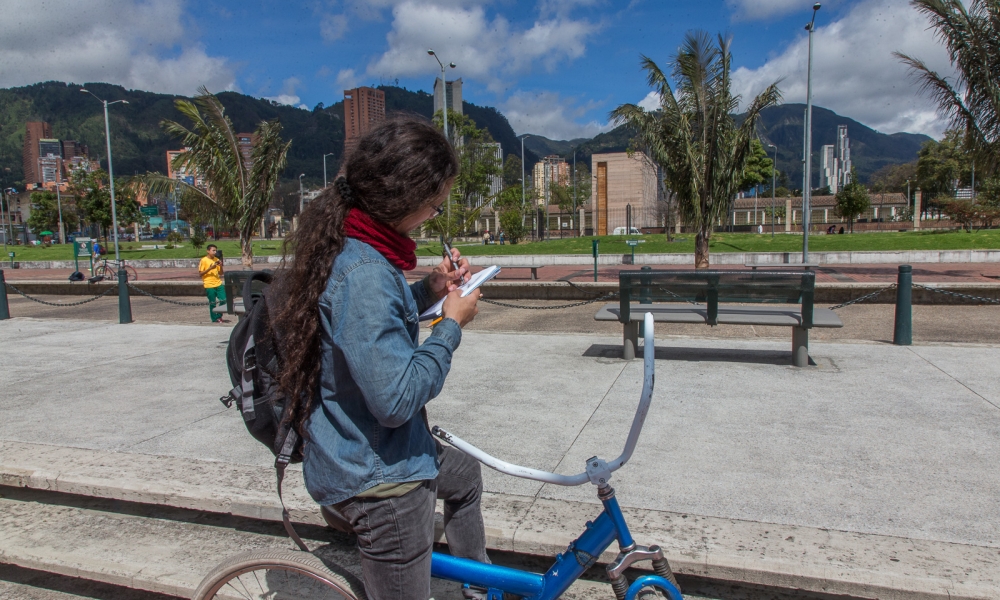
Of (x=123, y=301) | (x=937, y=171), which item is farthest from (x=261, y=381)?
(x=937, y=171)

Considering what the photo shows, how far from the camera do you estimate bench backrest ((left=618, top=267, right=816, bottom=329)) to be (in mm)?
6355

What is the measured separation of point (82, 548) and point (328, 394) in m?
Answer: 2.40

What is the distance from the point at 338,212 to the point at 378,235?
120mm

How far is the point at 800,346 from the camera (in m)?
6.11

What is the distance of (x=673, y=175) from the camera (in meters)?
14.7

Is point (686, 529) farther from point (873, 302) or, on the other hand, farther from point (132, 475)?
point (873, 302)

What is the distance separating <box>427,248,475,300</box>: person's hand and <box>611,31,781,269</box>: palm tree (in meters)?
13.2

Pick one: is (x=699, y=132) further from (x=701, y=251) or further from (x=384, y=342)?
(x=384, y=342)

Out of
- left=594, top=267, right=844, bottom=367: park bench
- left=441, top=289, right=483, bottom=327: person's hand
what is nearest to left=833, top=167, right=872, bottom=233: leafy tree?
left=594, top=267, right=844, bottom=367: park bench

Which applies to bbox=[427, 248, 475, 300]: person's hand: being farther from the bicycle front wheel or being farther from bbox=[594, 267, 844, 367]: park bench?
bbox=[594, 267, 844, 367]: park bench

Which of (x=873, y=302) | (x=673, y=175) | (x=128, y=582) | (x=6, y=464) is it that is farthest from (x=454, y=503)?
(x=673, y=175)

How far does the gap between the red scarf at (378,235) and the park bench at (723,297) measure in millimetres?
5008

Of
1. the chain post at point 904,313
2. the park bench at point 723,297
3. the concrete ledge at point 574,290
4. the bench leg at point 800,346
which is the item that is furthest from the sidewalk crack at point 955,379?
the concrete ledge at point 574,290

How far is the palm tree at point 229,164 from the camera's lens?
20.0 metres
